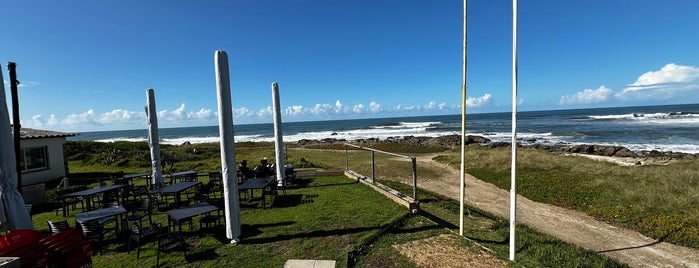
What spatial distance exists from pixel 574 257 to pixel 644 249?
2121mm

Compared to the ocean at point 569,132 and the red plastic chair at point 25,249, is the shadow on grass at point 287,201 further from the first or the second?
the ocean at point 569,132

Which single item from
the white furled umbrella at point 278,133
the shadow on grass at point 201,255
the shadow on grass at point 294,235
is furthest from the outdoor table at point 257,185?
the shadow on grass at point 201,255

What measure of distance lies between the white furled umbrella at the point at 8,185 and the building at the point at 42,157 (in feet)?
32.4

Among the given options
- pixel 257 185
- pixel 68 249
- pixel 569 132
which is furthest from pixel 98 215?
pixel 569 132

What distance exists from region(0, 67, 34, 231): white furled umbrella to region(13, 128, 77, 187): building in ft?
32.4

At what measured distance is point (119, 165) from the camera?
17.0 metres

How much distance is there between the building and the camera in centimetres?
1252

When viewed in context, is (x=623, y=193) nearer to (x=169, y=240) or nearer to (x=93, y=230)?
(x=169, y=240)

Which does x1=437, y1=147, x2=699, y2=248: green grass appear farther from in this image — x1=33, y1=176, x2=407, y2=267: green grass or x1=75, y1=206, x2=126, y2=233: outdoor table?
x1=75, y1=206, x2=126, y2=233: outdoor table

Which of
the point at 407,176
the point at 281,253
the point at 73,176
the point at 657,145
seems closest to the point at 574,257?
the point at 281,253

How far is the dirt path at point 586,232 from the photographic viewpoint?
5328 millimetres

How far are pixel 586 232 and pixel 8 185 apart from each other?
10218 mm

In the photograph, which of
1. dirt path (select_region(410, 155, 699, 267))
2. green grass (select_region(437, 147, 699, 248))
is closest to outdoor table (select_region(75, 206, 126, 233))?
dirt path (select_region(410, 155, 699, 267))

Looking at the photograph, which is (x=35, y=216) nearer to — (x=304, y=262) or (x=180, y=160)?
(x=304, y=262)
